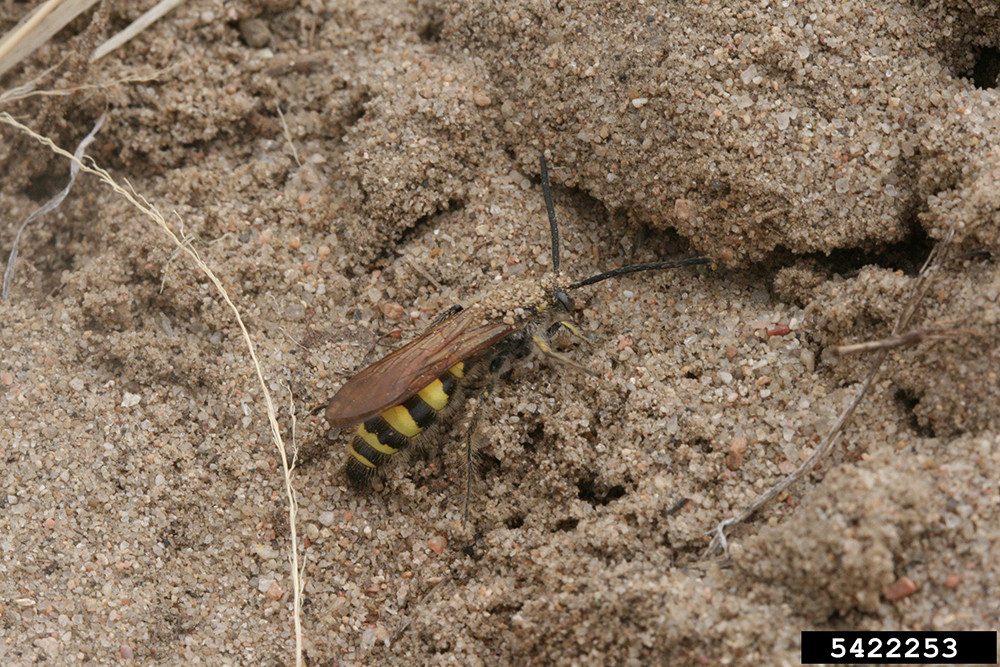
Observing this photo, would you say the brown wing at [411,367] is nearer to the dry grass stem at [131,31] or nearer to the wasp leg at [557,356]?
the wasp leg at [557,356]

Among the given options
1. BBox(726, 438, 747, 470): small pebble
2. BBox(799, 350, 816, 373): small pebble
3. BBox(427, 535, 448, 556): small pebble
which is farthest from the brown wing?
BBox(799, 350, 816, 373): small pebble

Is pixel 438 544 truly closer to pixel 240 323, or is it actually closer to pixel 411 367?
pixel 411 367

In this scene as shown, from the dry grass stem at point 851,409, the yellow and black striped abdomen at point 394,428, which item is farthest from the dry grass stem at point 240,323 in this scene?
the dry grass stem at point 851,409

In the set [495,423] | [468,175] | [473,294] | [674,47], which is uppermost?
[674,47]

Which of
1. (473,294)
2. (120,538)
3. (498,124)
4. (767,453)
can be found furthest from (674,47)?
(120,538)

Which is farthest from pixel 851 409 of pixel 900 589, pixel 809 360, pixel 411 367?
pixel 411 367

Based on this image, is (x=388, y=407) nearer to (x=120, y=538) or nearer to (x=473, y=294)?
(x=473, y=294)

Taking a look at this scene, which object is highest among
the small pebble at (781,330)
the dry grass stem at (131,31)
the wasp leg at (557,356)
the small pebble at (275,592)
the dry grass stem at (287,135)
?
the dry grass stem at (131,31)
